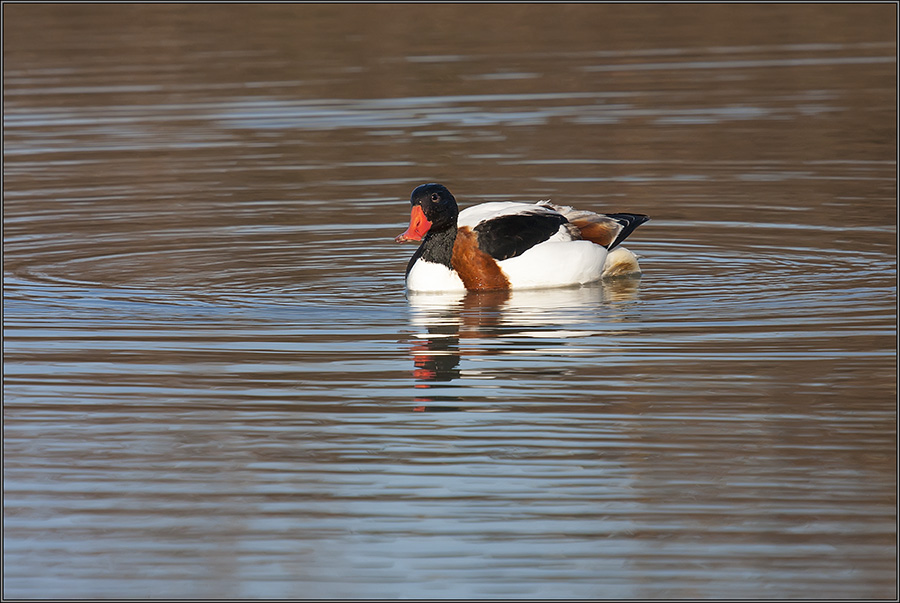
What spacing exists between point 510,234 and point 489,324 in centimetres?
106

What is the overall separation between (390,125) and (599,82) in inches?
146

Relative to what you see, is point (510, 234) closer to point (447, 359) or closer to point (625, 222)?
point (625, 222)

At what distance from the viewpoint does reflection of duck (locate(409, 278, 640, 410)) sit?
8438mm

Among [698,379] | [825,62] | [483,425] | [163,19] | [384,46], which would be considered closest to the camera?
[483,425]

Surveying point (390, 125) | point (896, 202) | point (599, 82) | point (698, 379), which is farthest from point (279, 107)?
point (698, 379)

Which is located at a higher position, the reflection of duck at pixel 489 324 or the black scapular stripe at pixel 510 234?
the black scapular stripe at pixel 510 234

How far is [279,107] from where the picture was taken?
2025 centimetres

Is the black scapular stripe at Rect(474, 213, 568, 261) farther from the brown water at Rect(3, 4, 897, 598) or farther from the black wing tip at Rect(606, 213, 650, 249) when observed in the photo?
the black wing tip at Rect(606, 213, 650, 249)

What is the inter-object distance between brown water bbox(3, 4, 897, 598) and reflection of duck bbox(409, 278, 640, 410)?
0.04 m

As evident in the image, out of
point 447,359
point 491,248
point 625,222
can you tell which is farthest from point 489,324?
point 625,222

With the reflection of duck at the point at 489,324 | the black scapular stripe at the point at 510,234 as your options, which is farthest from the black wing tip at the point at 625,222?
the black scapular stripe at the point at 510,234

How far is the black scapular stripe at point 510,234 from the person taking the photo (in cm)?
1041

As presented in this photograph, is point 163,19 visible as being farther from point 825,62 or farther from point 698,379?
point 698,379

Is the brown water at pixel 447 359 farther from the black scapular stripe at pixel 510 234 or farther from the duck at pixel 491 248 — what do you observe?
the black scapular stripe at pixel 510 234
